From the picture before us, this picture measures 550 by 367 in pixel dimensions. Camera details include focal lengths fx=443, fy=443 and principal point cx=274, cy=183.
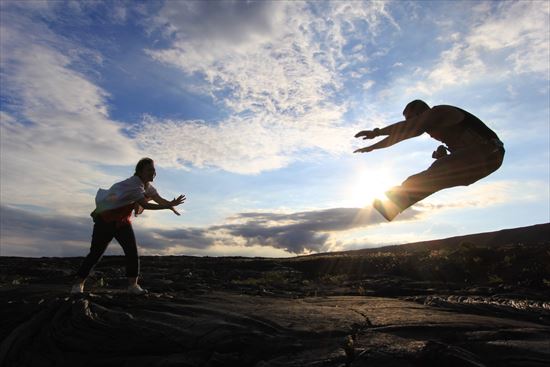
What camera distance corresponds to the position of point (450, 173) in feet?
17.5

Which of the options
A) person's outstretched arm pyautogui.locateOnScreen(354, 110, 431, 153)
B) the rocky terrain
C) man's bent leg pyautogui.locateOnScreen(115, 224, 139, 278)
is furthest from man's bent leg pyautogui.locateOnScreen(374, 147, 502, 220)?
man's bent leg pyautogui.locateOnScreen(115, 224, 139, 278)

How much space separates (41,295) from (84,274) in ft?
1.92

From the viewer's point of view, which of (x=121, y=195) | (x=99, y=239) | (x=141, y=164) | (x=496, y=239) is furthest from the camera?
(x=496, y=239)

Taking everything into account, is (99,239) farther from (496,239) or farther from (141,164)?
(496,239)

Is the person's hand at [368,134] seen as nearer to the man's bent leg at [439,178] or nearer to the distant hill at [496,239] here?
the man's bent leg at [439,178]

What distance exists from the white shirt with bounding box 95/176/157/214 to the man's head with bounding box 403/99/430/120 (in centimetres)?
364

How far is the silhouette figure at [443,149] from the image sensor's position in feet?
17.3

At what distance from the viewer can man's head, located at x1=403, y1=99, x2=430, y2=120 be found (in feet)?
18.0

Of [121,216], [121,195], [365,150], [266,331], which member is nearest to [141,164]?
[121,195]

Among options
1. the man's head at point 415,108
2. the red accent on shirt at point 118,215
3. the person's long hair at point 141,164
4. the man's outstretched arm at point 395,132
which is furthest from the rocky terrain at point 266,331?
the man's head at point 415,108

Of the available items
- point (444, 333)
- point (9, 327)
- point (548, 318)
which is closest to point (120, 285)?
point (9, 327)

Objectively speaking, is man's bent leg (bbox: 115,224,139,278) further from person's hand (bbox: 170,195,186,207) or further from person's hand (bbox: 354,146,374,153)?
person's hand (bbox: 354,146,374,153)

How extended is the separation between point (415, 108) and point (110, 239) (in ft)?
14.4

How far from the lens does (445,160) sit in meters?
5.36
